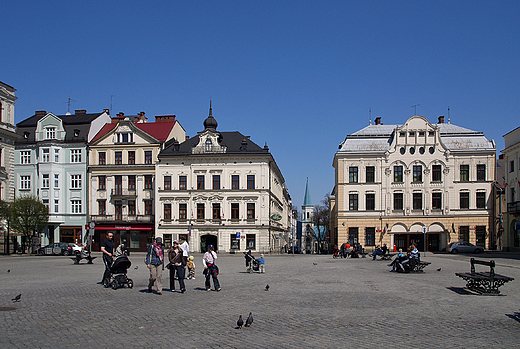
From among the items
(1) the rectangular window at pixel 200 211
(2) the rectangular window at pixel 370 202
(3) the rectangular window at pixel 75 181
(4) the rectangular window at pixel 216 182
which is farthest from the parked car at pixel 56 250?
(2) the rectangular window at pixel 370 202

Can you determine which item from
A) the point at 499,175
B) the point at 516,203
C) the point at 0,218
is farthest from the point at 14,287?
the point at 499,175

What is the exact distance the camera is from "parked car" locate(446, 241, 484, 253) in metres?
49.5

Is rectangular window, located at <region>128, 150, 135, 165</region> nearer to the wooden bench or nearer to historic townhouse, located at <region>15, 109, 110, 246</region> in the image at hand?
historic townhouse, located at <region>15, 109, 110, 246</region>

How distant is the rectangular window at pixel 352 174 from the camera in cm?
5553

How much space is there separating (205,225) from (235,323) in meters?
45.9

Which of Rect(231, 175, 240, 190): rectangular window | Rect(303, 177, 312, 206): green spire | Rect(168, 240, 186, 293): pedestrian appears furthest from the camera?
Rect(303, 177, 312, 206): green spire

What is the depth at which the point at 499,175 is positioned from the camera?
7156cm

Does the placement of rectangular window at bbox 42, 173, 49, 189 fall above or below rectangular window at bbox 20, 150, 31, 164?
below

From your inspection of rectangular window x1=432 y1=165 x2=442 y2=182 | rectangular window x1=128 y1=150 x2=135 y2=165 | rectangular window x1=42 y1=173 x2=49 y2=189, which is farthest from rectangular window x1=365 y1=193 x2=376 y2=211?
rectangular window x1=42 y1=173 x2=49 y2=189

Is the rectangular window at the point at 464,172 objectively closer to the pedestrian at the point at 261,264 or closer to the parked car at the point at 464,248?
the parked car at the point at 464,248

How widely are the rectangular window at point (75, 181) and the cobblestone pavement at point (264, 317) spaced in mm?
44707

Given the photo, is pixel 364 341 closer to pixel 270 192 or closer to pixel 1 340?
pixel 1 340

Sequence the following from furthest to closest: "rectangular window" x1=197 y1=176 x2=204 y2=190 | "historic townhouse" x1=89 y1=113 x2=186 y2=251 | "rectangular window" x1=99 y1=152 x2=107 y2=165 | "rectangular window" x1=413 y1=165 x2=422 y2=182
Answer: "rectangular window" x1=99 y1=152 x2=107 y2=165 < "historic townhouse" x1=89 y1=113 x2=186 y2=251 < "rectangular window" x1=197 y1=176 x2=204 y2=190 < "rectangular window" x1=413 y1=165 x2=422 y2=182

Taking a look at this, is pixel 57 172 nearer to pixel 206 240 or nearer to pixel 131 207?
pixel 131 207
